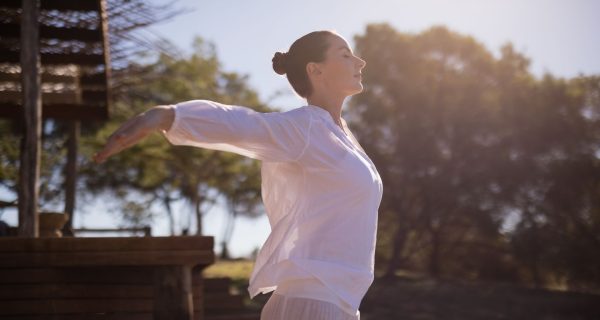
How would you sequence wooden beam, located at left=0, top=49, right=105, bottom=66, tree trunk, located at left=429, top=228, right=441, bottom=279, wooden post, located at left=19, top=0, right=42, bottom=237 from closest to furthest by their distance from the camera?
1. wooden post, located at left=19, top=0, right=42, bottom=237
2. wooden beam, located at left=0, top=49, right=105, bottom=66
3. tree trunk, located at left=429, top=228, right=441, bottom=279

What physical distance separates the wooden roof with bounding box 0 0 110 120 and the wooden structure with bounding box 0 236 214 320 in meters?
4.50

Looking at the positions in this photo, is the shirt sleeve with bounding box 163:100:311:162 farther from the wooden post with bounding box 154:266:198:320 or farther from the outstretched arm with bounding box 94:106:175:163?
the wooden post with bounding box 154:266:198:320

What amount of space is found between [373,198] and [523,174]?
17759mm

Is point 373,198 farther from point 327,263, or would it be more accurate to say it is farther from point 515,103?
point 515,103

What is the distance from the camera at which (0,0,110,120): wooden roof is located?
774 centimetres

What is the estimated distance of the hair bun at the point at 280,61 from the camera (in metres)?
2.81

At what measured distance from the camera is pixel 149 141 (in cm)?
1891

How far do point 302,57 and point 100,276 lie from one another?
65.9 inches

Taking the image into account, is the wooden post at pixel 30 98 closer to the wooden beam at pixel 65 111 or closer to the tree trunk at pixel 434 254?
the wooden beam at pixel 65 111

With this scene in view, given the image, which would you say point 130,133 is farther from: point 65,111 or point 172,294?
point 65,111

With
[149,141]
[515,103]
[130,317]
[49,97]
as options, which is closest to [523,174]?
[515,103]

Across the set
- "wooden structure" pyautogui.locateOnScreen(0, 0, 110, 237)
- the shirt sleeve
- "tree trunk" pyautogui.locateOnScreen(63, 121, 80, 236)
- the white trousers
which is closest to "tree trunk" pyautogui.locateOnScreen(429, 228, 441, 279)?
"tree trunk" pyautogui.locateOnScreen(63, 121, 80, 236)

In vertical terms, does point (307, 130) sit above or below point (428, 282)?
above

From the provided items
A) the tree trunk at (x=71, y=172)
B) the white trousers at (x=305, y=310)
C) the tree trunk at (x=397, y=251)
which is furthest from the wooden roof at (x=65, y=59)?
the tree trunk at (x=397, y=251)
